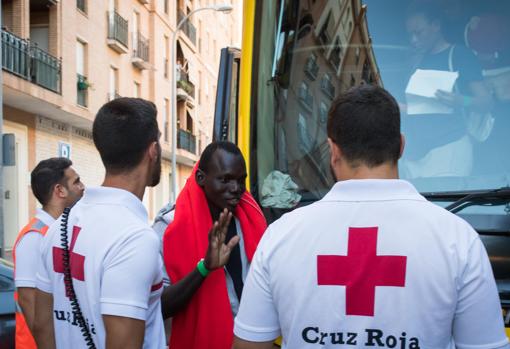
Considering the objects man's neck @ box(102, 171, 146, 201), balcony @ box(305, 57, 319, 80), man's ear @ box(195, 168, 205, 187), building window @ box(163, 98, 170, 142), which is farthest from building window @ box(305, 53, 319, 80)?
building window @ box(163, 98, 170, 142)

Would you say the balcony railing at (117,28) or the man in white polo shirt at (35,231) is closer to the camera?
the man in white polo shirt at (35,231)

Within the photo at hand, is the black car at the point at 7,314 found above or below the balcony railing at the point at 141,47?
below

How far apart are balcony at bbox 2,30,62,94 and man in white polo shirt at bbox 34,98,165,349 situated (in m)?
14.4

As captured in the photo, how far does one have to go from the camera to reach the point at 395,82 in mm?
3307

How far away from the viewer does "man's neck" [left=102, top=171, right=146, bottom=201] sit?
7.21 feet

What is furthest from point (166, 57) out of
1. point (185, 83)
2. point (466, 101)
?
point (466, 101)

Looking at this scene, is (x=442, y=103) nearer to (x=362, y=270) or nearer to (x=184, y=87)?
(x=362, y=270)

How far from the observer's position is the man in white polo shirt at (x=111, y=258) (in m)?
1.94

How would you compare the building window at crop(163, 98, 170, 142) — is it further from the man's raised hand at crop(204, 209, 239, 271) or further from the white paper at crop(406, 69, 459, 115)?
the man's raised hand at crop(204, 209, 239, 271)

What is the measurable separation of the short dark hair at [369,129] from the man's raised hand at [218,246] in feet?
2.71

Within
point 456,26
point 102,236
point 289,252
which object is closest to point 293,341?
point 289,252

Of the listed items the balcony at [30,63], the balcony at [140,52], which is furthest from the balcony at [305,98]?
the balcony at [140,52]

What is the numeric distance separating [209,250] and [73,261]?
576mm

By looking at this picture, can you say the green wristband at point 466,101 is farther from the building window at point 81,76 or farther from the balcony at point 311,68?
the building window at point 81,76
